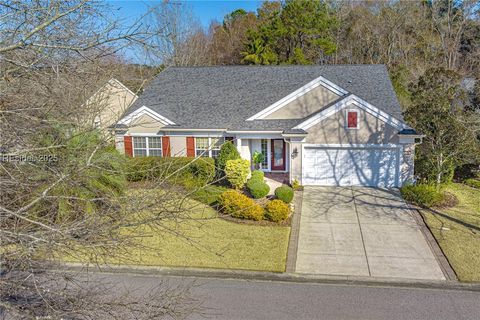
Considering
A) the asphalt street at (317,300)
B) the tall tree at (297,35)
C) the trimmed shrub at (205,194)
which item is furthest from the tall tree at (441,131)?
the tall tree at (297,35)

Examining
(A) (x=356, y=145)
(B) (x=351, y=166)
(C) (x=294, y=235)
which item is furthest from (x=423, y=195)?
(C) (x=294, y=235)

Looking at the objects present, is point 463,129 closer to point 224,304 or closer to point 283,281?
point 283,281

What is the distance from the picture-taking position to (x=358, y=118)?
19703 mm

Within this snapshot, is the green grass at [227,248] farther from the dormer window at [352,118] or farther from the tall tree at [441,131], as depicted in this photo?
the tall tree at [441,131]

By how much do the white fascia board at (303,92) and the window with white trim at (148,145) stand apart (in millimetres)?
5497

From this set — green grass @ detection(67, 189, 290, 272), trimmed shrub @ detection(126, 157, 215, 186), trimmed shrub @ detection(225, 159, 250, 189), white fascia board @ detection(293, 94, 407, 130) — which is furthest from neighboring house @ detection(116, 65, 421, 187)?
trimmed shrub @ detection(126, 157, 215, 186)

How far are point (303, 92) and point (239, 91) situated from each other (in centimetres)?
436

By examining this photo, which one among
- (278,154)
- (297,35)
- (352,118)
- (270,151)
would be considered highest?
(297,35)

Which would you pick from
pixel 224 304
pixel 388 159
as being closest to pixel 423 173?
pixel 388 159

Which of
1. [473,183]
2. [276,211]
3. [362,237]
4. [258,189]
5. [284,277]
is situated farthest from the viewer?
[473,183]

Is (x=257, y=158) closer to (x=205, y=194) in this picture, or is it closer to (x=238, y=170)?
(x=238, y=170)

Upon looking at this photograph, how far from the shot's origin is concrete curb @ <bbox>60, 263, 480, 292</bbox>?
11219mm

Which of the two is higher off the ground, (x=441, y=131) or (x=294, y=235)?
(x=441, y=131)

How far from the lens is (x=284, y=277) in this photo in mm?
11750
